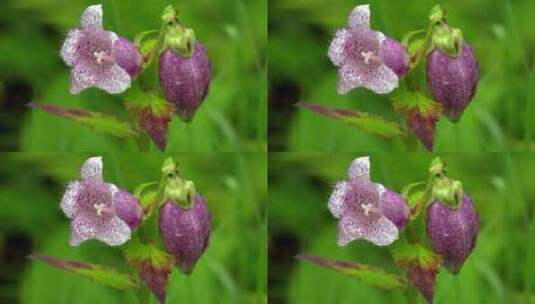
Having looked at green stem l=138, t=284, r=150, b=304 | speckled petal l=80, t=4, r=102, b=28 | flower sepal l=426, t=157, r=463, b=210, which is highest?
speckled petal l=80, t=4, r=102, b=28

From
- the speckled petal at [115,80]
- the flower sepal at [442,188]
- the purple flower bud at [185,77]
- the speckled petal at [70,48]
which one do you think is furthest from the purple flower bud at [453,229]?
the speckled petal at [70,48]

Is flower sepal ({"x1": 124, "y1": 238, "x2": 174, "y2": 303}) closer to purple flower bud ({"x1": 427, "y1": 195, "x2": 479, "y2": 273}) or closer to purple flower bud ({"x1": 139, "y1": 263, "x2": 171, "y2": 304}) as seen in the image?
purple flower bud ({"x1": 139, "y1": 263, "x2": 171, "y2": 304})

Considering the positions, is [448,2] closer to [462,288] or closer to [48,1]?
[462,288]

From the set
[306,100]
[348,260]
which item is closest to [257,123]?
[306,100]

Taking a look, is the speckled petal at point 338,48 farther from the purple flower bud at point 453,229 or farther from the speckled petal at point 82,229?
the speckled petal at point 82,229

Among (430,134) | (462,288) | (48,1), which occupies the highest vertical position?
(48,1)

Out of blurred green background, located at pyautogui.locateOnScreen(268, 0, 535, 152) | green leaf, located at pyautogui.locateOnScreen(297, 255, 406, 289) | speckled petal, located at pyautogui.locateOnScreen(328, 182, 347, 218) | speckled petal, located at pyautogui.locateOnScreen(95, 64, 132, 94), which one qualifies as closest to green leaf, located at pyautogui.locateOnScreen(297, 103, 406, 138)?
blurred green background, located at pyautogui.locateOnScreen(268, 0, 535, 152)
